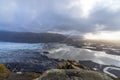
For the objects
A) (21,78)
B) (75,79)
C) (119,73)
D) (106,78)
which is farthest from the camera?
(119,73)

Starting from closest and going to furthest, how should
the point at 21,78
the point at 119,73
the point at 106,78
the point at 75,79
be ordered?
the point at 75,79 → the point at 106,78 → the point at 21,78 → the point at 119,73

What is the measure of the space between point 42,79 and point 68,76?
1.94 m

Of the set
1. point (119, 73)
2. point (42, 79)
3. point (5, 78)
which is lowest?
point (119, 73)

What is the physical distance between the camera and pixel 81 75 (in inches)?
566

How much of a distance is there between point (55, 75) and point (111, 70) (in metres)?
94.6

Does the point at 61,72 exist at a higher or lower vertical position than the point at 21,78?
higher

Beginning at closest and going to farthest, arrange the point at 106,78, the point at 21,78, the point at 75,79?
the point at 75,79 < the point at 106,78 < the point at 21,78

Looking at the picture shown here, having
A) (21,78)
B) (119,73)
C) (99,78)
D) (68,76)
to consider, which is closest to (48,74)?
(68,76)

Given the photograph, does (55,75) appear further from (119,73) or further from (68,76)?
(119,73)

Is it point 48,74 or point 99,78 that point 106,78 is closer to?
point 99,78

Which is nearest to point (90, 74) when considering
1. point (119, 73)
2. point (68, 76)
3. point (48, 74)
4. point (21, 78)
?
point (68, 76)

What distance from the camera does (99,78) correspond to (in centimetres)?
1451

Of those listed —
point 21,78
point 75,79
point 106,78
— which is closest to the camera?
point 75,79

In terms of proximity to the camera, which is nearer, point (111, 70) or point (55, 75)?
point (55, 75)
